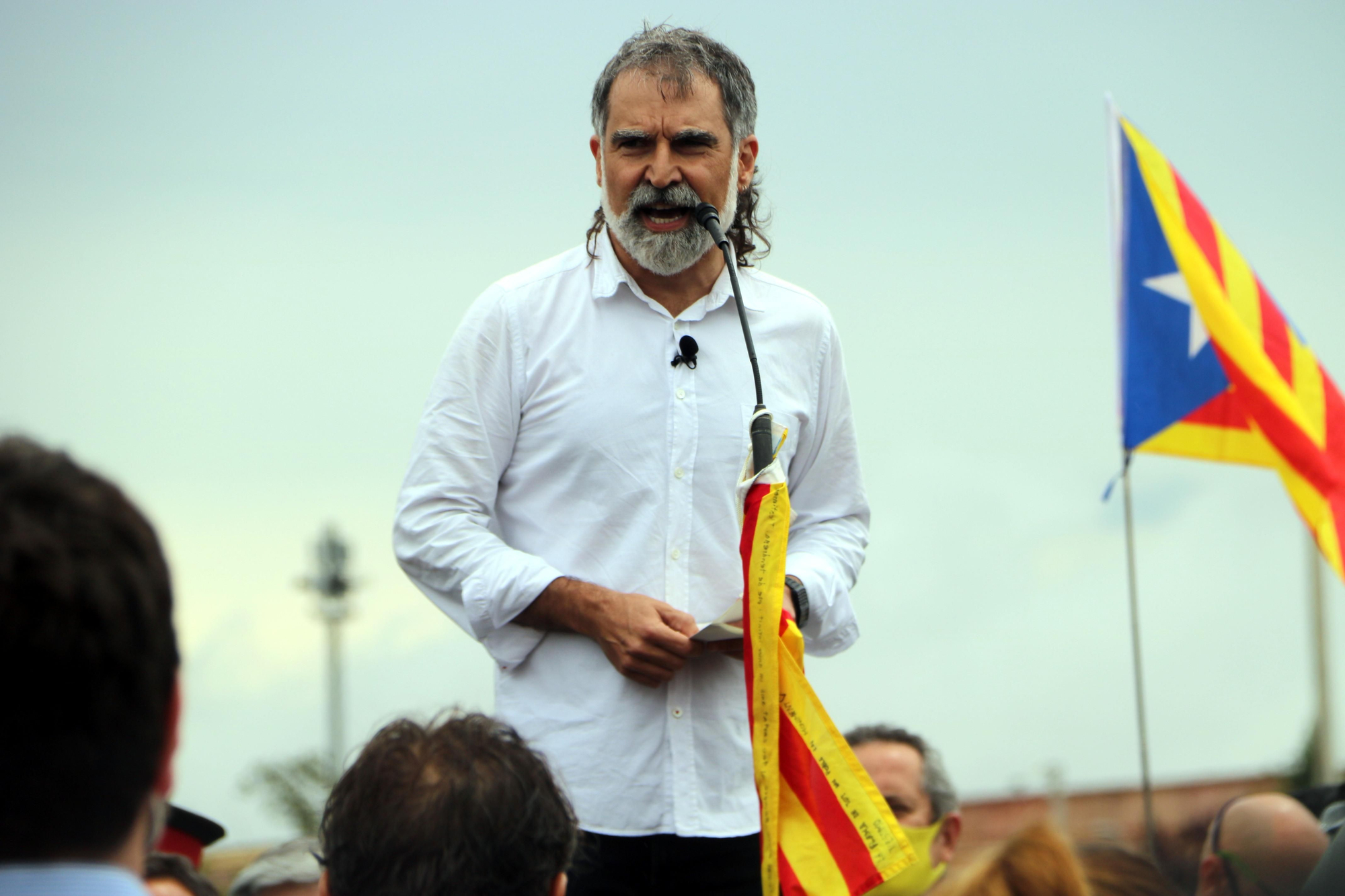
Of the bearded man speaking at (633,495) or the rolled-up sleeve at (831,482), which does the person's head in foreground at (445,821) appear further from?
the rolled-up sleeve at (831,482)

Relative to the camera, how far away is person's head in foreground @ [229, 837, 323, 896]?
344cm

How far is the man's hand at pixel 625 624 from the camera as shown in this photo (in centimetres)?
248

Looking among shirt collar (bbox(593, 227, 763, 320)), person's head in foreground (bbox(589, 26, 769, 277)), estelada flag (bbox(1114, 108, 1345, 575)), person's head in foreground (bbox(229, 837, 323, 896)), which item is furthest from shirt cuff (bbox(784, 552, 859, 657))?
estelada flag (bbox(1114, 108, 1345, 575))

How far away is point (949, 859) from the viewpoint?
4035 millimetres

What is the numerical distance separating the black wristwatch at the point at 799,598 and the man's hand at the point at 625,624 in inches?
7.6

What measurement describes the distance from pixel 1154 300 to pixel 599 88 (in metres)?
2.99

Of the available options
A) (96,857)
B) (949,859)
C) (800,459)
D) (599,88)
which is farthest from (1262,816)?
(96,857)

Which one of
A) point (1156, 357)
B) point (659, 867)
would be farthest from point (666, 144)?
point (1156, 357)

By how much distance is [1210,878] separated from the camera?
3.63 metres

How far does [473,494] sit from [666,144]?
2.38 feet

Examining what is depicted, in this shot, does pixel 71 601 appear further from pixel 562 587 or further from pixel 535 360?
pixel 535 360

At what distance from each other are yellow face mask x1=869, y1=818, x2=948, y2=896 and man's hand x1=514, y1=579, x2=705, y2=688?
1.42 meters

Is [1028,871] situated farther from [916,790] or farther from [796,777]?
[916,790]

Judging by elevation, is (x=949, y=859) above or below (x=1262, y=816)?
below
